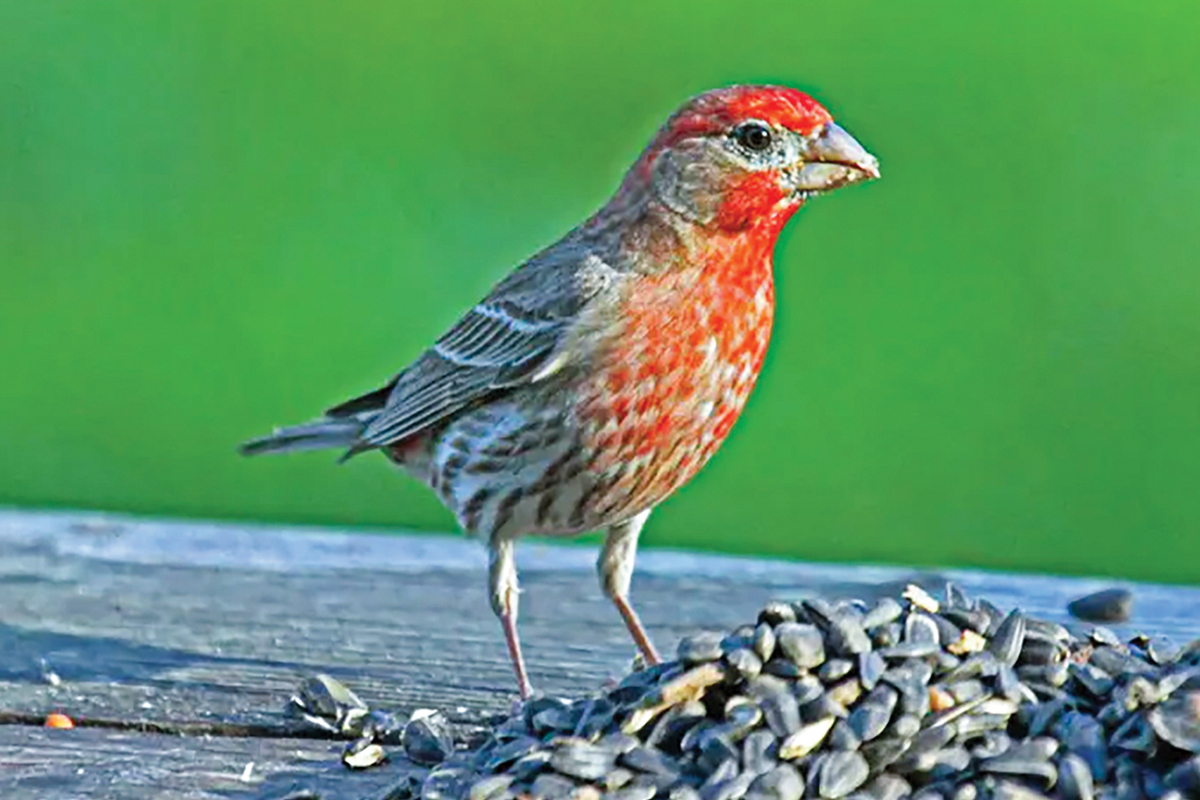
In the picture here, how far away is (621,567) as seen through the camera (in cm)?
528

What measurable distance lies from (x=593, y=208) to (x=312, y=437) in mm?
2874

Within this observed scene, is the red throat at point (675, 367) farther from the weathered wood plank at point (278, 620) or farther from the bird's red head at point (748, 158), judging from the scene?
the weathered wood plank at point (278, 620)

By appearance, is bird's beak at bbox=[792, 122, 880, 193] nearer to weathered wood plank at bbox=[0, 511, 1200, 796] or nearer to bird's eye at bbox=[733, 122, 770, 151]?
bird's eye at bbox=[733, 122, 770, 151]

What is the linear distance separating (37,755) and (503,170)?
4.84 metres

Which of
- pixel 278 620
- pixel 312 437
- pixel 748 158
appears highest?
pixel 748 158

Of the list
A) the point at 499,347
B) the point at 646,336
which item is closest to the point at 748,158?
the point at 646,336

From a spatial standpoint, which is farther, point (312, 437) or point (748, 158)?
point (312, 437)

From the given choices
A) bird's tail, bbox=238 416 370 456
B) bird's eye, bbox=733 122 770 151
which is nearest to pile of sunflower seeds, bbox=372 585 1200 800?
bird's eye, bbox=733 122 770 151

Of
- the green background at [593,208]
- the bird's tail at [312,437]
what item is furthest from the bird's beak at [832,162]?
the green background at [593,208]

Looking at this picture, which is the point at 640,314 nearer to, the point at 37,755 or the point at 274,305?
the point at 37,755

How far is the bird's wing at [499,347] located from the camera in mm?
5367

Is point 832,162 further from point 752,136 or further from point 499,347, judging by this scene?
point 499,347

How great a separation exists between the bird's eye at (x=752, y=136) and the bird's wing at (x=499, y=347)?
35cm

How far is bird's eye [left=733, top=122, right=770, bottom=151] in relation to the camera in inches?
204
